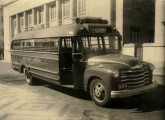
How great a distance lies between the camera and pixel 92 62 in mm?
6848

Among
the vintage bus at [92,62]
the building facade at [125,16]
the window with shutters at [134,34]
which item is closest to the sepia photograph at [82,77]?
the vintage bus at [92,62]

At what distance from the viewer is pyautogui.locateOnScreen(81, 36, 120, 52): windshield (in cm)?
720

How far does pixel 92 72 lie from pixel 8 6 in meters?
36.0

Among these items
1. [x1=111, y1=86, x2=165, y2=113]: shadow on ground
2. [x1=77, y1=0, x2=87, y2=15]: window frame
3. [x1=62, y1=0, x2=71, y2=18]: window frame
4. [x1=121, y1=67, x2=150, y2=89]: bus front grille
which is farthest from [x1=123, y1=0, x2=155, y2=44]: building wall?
[x1=121, y1=67, x2=150, y2=89]: bus front grille

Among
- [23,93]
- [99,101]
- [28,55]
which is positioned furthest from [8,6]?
[99,101]

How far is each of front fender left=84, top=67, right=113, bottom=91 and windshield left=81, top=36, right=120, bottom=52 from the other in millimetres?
835

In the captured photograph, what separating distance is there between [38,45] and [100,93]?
4.36 metres

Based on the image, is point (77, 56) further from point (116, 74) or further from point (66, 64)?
point (116, 74)

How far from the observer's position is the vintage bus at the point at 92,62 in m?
6.16

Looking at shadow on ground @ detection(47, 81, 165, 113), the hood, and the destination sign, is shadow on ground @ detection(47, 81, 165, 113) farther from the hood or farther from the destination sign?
the destination sign

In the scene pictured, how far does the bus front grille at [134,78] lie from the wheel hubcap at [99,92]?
708mm

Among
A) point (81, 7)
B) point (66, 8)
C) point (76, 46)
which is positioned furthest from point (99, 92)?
point (66, 8)

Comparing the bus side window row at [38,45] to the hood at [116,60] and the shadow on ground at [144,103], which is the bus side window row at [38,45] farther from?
the shadow on ground at [144,103]

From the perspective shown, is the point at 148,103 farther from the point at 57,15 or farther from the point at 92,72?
the point at 57,15
